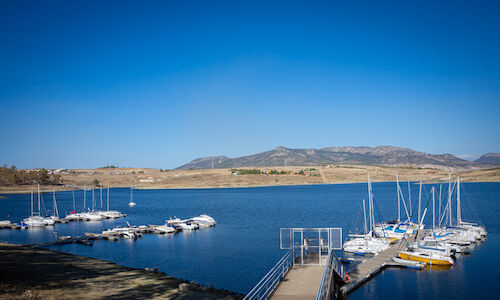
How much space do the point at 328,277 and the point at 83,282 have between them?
1648cm

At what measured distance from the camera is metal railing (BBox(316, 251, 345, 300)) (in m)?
17.4

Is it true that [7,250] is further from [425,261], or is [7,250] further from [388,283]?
[425,261]

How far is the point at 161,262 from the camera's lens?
40.0m

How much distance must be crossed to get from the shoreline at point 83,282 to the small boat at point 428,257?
780 inches

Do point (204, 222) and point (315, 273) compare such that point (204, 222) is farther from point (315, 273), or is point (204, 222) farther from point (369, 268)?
point (315, 273)

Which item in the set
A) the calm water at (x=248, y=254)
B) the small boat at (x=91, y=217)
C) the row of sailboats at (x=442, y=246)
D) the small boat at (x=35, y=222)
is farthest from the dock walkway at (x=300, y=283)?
the small boat at (x=91, y=217)

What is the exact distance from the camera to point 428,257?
37406 millimetres

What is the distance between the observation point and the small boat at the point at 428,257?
37.1m

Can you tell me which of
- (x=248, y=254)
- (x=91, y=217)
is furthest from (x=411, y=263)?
(x=91, y=217)

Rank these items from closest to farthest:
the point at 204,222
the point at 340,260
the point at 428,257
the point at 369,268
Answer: the point at 369,268
the point at 428,257
the point at 340,260
the point at 204,222

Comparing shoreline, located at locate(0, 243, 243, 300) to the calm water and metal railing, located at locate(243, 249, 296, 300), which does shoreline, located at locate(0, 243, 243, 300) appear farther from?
the calm water

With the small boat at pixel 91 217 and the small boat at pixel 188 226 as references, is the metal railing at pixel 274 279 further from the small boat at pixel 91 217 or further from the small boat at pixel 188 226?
the small boat at pixel 91 217

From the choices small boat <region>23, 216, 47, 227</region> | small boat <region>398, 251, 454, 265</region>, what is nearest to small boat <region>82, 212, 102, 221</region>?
small boat <region>23, 216, 47, 227</region>

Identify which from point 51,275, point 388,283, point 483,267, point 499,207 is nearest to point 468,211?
point 499,207
